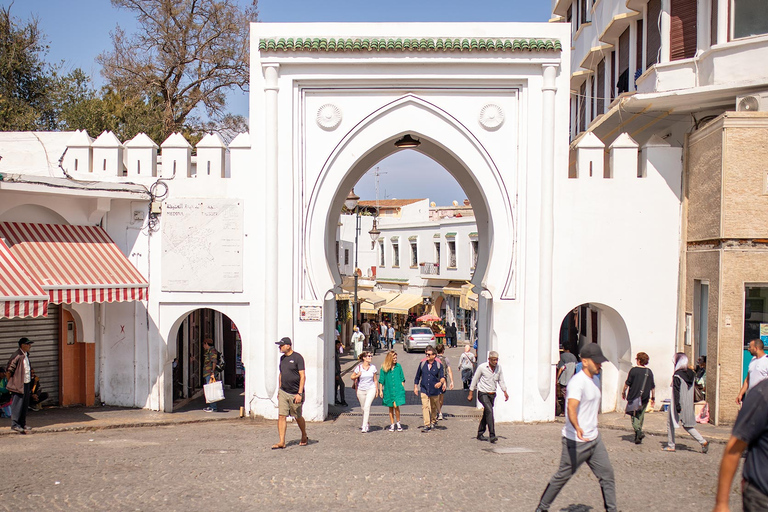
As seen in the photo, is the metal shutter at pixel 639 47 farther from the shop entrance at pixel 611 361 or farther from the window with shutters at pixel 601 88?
the shop entrance at pixel 611 361

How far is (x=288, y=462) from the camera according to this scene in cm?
902

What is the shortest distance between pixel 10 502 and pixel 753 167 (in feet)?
34.4

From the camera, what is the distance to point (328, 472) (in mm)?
8508

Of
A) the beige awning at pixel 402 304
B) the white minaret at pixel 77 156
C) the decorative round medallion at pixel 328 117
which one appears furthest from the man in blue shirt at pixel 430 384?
the beige awning at pixel 402 304

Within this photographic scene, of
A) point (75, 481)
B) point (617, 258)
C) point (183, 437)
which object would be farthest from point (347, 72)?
point (75, 481)

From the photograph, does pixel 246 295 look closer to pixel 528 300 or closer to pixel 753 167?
pixel 528 300

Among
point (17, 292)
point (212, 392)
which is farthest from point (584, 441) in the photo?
point (212, 392)

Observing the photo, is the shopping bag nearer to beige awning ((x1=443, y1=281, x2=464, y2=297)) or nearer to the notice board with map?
the notice board with map

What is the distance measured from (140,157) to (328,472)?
6.86 m

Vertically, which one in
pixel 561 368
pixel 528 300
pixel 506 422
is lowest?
pixel 506 422

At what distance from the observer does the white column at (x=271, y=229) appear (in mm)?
12227

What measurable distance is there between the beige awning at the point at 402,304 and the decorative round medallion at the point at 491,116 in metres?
25.6

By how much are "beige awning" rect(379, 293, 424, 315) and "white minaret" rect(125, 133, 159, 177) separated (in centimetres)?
Result: 2561

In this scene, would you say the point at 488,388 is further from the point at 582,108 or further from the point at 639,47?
the point at 582,108
